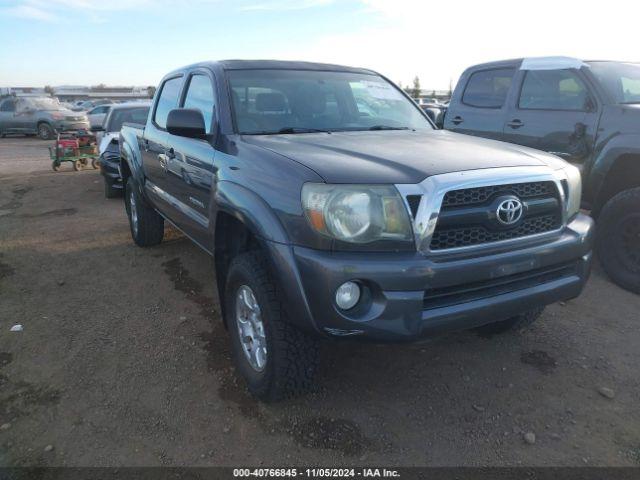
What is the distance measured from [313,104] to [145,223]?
2.85 meters

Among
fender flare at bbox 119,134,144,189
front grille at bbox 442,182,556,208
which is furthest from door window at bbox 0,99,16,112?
front grille at bbox 442,182,556,208

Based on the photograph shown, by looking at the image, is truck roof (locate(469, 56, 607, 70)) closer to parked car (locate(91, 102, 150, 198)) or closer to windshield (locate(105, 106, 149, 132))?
parked car (locate(91, 102, 150, 198))

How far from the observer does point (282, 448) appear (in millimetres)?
2428

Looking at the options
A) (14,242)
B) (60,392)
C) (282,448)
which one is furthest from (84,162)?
(282,448)

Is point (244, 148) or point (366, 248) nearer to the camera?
point (366, 248)

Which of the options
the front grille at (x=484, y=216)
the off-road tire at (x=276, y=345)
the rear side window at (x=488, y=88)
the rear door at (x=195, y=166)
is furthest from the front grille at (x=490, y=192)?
the rear side window at (x=488, y=88)

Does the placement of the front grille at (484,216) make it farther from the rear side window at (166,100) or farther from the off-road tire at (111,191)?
the off-road tire at (111,191)

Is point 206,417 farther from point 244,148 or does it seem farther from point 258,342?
point 244,148

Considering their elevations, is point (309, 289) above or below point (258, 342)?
above

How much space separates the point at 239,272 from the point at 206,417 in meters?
0.80

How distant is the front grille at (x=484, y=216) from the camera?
7.46ft

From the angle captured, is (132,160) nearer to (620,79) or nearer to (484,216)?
(484,216)

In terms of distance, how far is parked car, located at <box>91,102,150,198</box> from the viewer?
8.40 m

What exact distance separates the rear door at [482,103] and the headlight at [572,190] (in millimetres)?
2886
